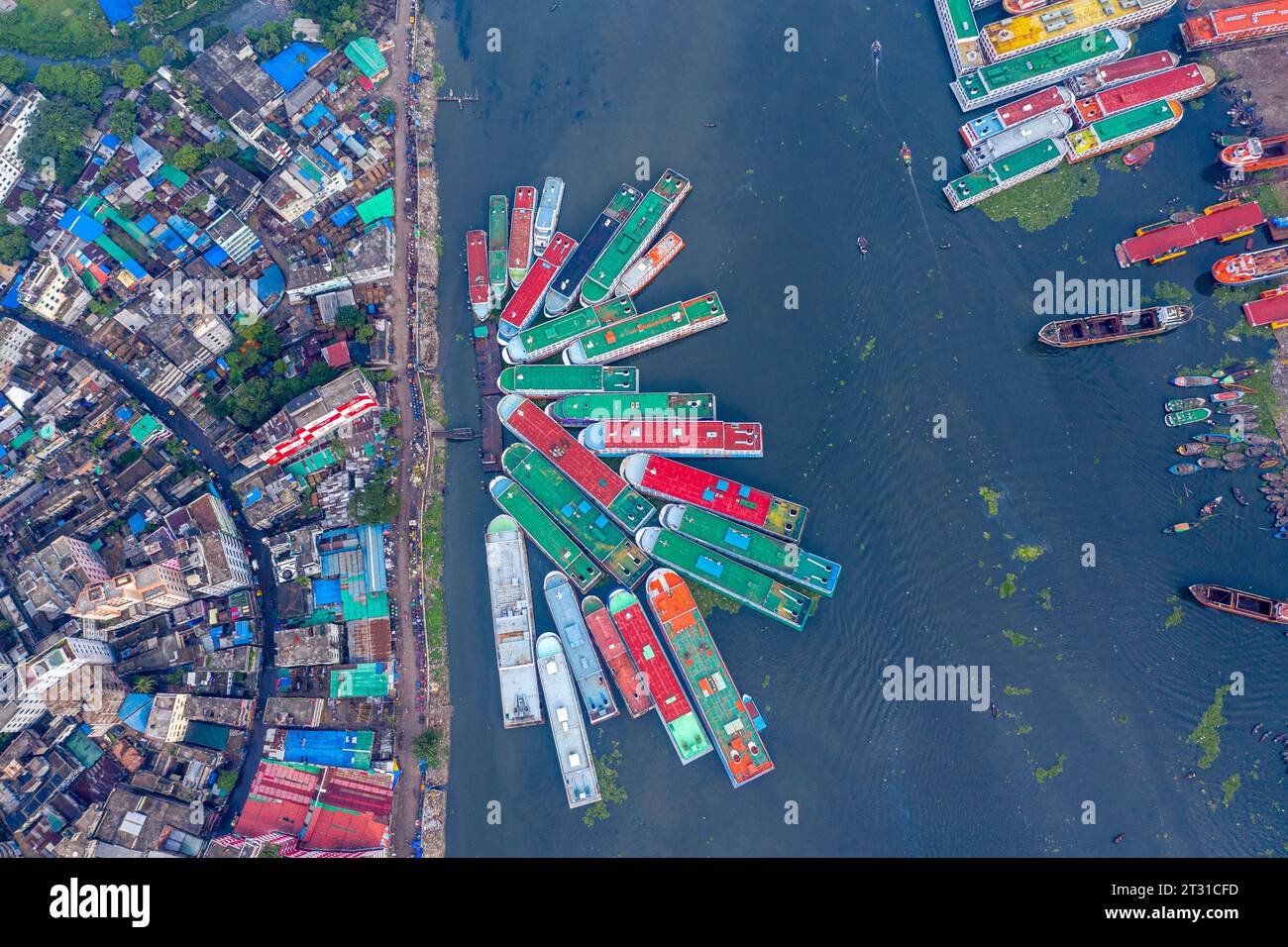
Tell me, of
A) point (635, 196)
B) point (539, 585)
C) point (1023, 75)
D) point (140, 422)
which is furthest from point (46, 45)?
point (1023, 75)

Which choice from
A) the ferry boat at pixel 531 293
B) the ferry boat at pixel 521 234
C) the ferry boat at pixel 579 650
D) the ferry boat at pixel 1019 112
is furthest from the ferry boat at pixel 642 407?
the ferry boat at pixel 1019 112

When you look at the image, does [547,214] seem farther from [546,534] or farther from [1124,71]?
[1124,71]

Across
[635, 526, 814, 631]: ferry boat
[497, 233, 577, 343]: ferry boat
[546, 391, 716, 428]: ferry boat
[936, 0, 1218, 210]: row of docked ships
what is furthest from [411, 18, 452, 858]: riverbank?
[936, 0, 1218, 210]: row of docked ships

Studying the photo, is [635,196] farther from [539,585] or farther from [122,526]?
[122,526]

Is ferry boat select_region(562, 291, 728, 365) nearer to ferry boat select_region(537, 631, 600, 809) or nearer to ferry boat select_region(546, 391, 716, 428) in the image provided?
ferry boat select_region(546, 391, 716, 428)

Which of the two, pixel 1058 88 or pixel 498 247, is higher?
pixel 1058 88

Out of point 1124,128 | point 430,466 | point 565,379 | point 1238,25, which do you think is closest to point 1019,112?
point 1124,128
